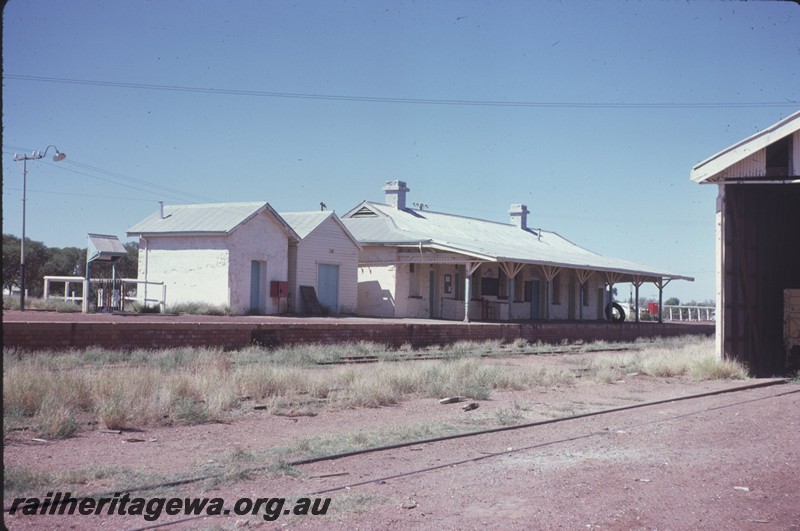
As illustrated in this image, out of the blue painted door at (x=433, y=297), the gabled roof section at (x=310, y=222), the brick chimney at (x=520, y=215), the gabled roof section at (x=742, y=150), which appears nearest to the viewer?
the gabled roof section at (x=742, y=150)

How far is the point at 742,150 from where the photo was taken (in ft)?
53.3

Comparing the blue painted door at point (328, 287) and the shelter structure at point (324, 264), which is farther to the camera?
the blue painted door at point (328, 287)

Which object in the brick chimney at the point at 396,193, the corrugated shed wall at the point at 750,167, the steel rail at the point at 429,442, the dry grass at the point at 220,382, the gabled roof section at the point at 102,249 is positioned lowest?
the steel rail at the point at 429,442

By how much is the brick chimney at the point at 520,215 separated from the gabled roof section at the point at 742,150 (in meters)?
32.9

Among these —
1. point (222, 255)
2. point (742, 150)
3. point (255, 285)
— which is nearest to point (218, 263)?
point (222, 255)

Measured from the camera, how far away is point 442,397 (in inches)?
504

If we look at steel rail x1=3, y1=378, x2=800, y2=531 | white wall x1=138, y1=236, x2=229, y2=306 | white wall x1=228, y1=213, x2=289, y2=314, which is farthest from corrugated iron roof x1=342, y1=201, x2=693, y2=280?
steel rail x1=3, y1=378, x2=800, y2=531

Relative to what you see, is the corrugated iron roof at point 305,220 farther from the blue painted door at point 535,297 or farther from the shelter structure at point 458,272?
the blue painted door at point 535,297

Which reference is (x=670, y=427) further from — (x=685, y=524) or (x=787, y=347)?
(x=787, y=347)

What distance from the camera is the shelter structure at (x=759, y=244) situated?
16266 millimetres

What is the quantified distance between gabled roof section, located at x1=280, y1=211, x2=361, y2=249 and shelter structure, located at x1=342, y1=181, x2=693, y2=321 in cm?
125

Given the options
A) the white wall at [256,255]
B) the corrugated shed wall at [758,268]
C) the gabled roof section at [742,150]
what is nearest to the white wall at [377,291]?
the white wall at [256,255]

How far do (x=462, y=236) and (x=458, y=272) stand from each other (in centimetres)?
342

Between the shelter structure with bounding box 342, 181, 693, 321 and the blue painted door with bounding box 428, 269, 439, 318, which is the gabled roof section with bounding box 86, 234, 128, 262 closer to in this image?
the shelter structure with bounding box 342, 181, 693, 321
